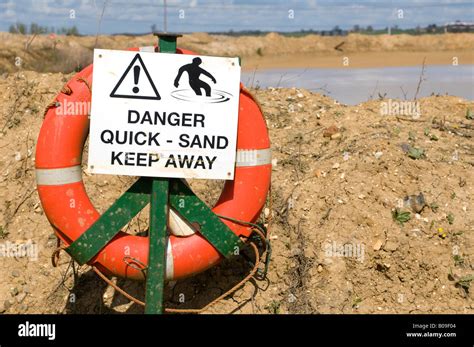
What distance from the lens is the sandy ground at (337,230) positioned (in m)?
4.43

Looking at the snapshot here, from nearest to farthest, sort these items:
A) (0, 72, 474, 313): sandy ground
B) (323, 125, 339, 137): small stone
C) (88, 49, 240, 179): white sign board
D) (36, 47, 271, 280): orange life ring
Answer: (88, 49, 240, 179): white sign board, (36, 47, 271, 280): orange life ring, (0, 72, 474, 313): sandy ground, (323, 125, 339, 137): small stone

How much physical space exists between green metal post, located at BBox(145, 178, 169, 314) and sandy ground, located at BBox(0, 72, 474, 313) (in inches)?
29.8

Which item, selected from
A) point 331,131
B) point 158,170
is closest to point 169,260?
point 158,170

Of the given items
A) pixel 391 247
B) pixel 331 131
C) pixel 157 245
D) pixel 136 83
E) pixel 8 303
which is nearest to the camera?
pixel 136 83

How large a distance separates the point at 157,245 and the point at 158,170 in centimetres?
41

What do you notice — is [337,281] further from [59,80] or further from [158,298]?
[59,80]

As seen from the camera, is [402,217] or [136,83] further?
[402,217]

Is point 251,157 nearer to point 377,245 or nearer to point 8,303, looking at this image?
point 377,245

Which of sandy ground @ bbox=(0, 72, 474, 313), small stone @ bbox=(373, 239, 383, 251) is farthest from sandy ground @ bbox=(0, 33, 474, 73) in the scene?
small stone @ bbox=(373, 239, 383, 251)

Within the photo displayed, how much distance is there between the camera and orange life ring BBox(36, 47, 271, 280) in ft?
12.4

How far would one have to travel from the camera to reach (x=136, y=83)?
3.64m

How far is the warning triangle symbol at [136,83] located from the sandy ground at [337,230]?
1.48 m

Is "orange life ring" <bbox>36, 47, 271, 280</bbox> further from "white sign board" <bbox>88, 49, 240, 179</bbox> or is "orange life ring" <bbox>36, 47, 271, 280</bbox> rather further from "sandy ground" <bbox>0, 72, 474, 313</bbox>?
"sandy ground" <bbox>0, 72, 474, 313</bbox>
